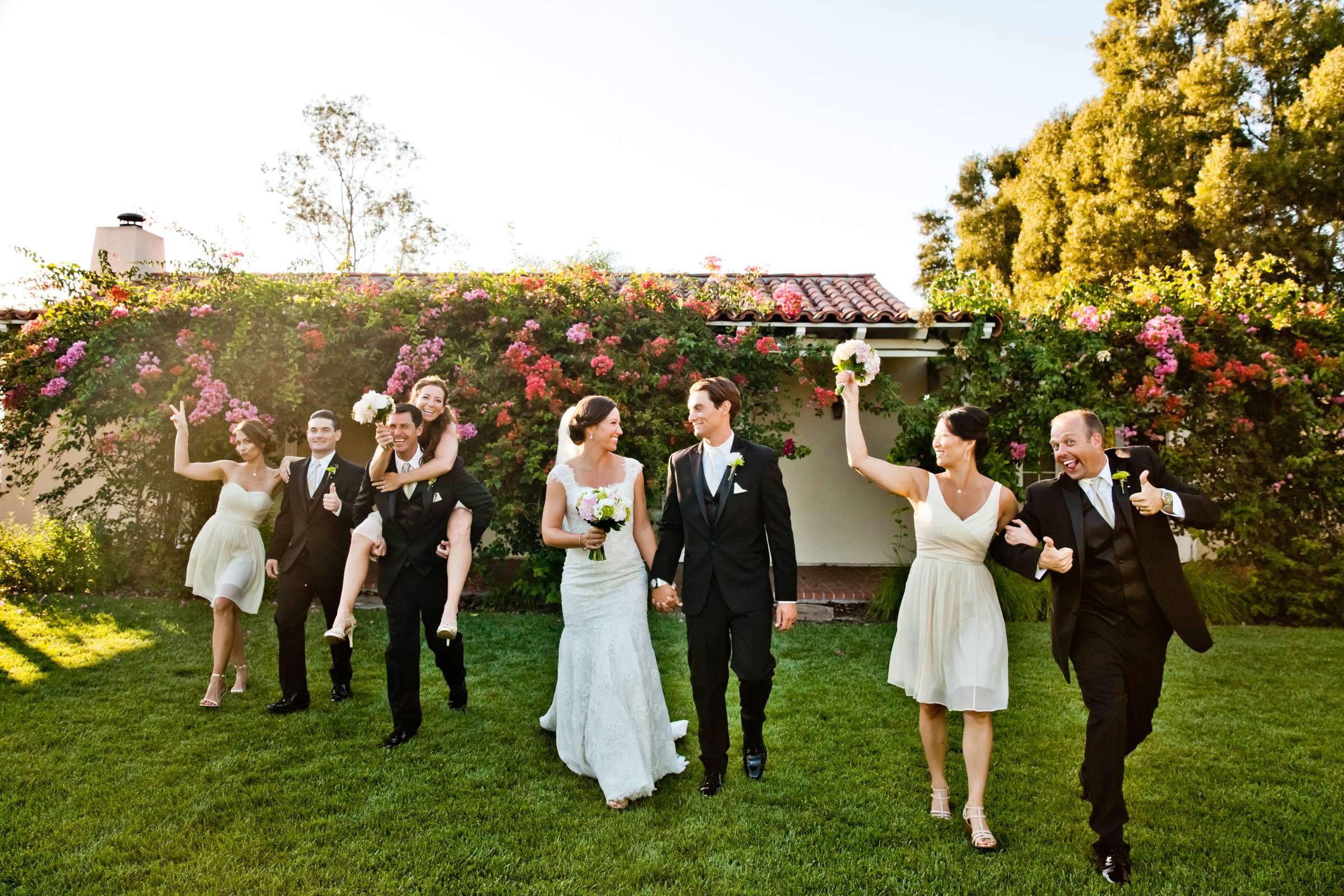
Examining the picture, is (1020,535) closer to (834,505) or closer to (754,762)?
(754,762)

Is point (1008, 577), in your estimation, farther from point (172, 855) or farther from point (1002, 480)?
point (172, 855)

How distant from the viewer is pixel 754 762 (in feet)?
14.9

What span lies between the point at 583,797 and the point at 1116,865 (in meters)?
2.45

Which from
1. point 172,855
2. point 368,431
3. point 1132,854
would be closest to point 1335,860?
point 1132,854

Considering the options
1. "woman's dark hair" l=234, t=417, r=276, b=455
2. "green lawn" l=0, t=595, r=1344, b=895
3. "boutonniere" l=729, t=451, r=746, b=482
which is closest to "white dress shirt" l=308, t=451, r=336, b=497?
"woman's dark hair" l=234, t=417, r=276, b=455

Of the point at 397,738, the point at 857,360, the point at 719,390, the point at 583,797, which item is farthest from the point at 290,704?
the point at 857,360

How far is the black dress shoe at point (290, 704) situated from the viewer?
5508mm

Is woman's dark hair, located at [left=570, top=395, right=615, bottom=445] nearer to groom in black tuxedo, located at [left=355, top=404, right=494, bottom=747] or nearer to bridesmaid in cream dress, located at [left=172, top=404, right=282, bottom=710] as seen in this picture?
groom in black tuxedo, located at [left=355, top=404, right=494, bottom=747]

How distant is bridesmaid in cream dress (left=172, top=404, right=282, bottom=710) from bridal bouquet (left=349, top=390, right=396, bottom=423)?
1128 millimetres

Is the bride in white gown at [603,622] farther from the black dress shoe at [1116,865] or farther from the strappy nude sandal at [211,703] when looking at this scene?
the strappy nude sandal at [211,703]

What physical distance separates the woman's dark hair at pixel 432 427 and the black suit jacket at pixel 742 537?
1.79 metres

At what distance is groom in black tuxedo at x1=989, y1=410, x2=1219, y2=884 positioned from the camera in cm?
348

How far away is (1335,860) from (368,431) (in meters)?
11.2

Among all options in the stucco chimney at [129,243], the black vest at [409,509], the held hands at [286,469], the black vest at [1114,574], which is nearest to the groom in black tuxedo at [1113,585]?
the black vest at [1114,574]
